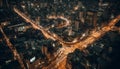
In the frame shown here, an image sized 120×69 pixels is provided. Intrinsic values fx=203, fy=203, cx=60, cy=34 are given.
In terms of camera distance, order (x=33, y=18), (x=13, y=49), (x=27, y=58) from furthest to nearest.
Answer: 1. (x=33, y=18)
2. (x=13, y=49)
3. (x=27, y=58)

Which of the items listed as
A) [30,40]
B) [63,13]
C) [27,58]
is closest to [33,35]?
[30,40]

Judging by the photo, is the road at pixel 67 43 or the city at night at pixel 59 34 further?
the road at pixel 67 43

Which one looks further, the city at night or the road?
the road

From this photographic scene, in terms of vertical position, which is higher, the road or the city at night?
the city at night

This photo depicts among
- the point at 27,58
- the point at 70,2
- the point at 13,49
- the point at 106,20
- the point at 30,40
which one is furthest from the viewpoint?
the point at 70,2

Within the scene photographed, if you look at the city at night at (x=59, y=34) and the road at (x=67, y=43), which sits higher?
the city at night at (x=59, y=34)

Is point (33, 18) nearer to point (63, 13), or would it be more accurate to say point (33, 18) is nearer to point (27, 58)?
point (63, 13)

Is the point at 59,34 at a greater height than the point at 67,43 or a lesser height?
greater

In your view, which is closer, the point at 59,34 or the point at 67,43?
the point at 67,43
